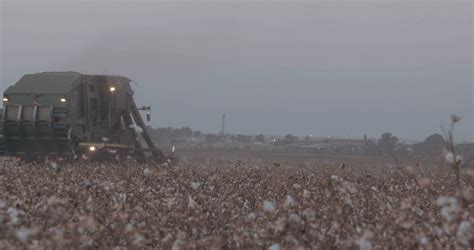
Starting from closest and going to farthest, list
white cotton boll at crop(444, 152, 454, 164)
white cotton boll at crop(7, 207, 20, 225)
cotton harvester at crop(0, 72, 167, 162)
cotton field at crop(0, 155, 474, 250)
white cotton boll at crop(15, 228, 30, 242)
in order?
1. white cotton boll at crop(15, 228, 30, 242)
2. white cotton boll at crop(444, 152, 454, 164)
3. cotton field at crop(0, 155, 474, 250)
4. white cotton boll at crop(7, 207, 20, 225)
5. cotton harvester at crop(0, 72, 167, 162)

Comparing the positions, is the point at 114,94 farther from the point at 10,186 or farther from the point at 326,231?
the point at 326,231

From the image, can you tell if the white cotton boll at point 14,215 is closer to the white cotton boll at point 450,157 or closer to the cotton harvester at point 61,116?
the white cotton boll at point 450,157

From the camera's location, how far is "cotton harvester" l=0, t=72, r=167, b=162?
953 inches

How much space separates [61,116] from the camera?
80.2ft

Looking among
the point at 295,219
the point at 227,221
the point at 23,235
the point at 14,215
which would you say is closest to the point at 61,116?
the point at 227,221

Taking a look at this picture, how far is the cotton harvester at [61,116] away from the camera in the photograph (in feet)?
79.5

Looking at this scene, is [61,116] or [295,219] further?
[61,116]

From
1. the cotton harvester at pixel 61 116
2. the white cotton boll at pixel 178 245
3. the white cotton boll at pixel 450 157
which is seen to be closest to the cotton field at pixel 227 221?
the white cotton boll at pixel 178 245

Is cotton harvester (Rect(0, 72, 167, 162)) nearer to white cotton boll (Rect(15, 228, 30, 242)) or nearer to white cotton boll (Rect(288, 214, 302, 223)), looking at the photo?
white cotton boll (Rect(288, 214, 302, 223))

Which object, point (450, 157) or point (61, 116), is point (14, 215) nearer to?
point (450, 157)

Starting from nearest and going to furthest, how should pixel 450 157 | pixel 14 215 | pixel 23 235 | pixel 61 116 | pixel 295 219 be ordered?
pixel 23 235 < pixel 450 157 < pixel 295 219 < pixel 14 215 < pixel 61 116

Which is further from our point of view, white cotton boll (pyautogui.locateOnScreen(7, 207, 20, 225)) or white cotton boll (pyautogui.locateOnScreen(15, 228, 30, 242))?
white cotton boll (pyautogui.locateOnScreen(7, 207, 20, 225))

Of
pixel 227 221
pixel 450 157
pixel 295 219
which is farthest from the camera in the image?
pixel 227 221

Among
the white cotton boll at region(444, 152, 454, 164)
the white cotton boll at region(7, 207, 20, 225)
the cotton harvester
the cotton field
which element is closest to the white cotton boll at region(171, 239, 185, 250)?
the cotton field
